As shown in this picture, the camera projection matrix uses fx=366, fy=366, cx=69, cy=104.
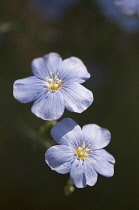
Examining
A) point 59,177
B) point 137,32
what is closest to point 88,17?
point 137,32

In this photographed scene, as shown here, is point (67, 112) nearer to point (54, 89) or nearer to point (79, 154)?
point (54, 89)

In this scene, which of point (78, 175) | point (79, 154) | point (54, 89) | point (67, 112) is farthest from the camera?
point (67, 112)

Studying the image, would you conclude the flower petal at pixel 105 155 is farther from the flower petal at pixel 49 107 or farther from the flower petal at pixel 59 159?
the flower petal at pixel 49 107

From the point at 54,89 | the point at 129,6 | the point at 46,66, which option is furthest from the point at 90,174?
the point at 129,6

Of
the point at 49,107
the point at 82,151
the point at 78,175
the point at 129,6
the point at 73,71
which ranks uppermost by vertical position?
the point at 129,6

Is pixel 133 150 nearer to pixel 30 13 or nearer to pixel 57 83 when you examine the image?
pixel 57 83

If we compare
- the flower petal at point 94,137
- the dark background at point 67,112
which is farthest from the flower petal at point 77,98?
the dark background at point 67,112
